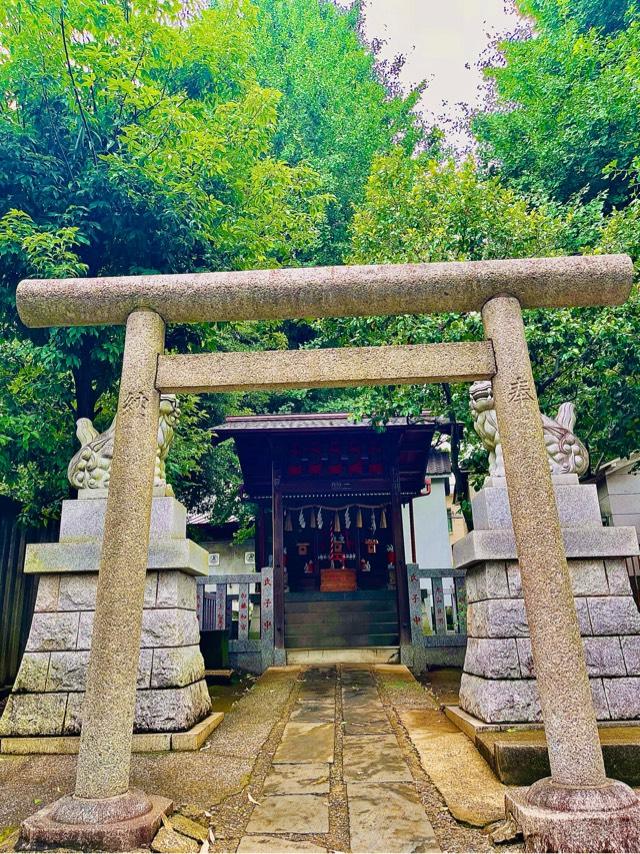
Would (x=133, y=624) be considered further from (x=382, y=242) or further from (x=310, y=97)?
(x=310, y=97)

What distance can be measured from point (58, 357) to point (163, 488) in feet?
8.63

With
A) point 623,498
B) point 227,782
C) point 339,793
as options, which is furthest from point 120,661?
point 623,498

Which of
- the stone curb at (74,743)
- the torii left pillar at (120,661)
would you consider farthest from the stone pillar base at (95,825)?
the stone curb at (74,743)

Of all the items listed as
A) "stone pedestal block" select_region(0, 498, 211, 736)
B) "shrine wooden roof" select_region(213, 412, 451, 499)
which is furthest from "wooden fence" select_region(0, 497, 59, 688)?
"shrine wooden roof" select_region(213, 412, 451, 499)

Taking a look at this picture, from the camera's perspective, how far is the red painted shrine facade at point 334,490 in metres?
10.0

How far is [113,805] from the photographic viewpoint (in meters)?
2.62

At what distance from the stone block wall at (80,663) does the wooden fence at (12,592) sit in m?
2.74

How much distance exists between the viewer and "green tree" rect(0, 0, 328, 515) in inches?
247

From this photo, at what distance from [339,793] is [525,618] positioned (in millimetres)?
2036

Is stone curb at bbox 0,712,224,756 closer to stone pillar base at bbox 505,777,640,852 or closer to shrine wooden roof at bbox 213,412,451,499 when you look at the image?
stone pillar base at bbox 505,777,640,852

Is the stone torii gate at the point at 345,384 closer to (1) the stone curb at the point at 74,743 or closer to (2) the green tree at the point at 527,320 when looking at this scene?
(1) the stone curb at the point at 74,743

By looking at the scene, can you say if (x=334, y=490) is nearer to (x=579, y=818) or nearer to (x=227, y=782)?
(x=227, y=782)

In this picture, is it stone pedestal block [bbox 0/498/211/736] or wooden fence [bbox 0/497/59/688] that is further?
wooden fence [bbox 0/497/59/688]

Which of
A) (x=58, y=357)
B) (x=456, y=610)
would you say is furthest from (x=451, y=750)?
(x=58, y=357)
